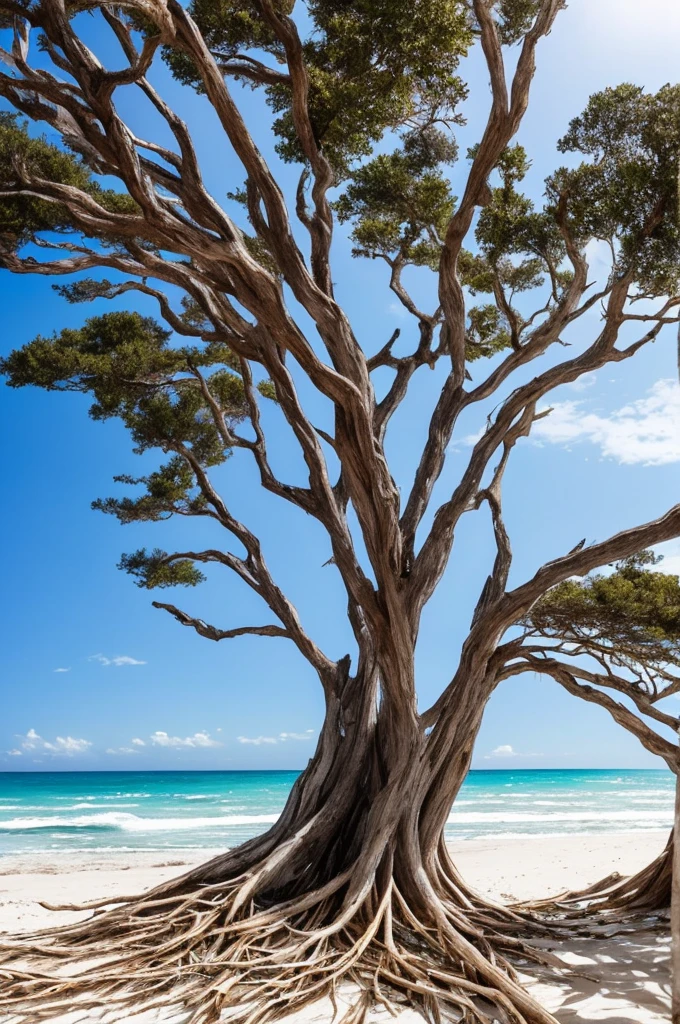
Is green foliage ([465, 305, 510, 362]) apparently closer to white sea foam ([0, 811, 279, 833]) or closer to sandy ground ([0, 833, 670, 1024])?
sandy ground ([0, 833, 670, 1024])

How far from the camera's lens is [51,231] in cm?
509

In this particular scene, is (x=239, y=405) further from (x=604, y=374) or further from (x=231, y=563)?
(x=604, y=374)

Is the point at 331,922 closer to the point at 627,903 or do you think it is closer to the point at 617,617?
the point at 627,903

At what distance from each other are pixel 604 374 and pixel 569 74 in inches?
91.6

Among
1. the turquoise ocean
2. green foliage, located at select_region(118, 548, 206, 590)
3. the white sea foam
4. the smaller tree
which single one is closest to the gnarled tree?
the smaller tree

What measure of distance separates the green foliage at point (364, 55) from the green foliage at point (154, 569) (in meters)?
3.97

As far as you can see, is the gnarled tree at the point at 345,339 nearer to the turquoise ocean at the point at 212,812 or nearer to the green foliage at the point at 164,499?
the green foliage at the point at 164,499

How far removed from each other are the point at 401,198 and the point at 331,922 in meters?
4.73

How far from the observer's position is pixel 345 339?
432 cm

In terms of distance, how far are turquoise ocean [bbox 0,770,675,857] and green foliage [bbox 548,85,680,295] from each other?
39.5 feet

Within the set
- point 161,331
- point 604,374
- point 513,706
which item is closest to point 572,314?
point 604,374

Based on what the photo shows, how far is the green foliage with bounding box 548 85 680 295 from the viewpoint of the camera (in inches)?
186

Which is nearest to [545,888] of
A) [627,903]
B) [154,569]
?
[627,903]

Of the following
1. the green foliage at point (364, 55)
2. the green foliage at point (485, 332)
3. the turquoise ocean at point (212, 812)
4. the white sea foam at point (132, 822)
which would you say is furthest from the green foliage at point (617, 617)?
the white sea foam at point (132, 822)
